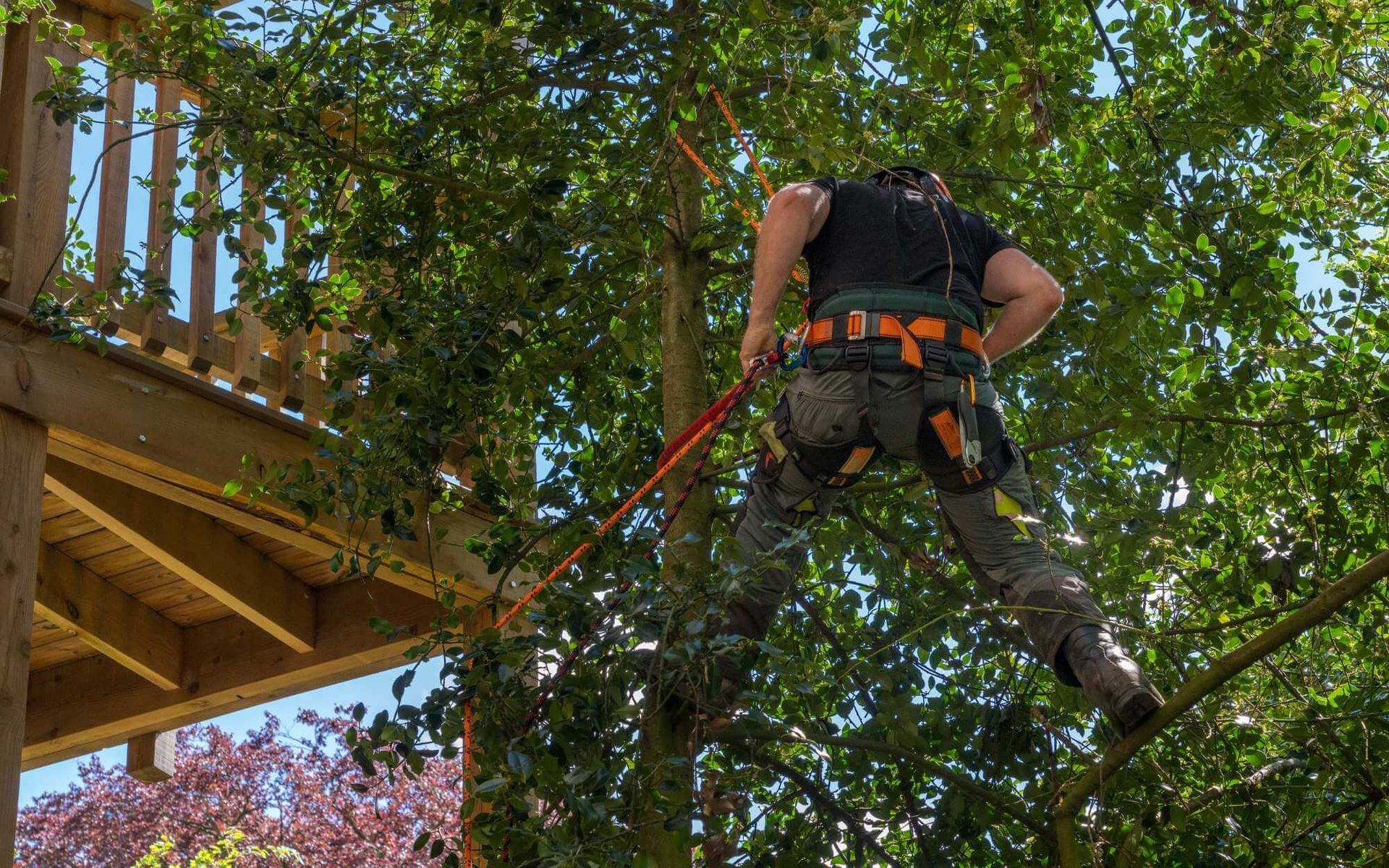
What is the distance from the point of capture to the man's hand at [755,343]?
3662 millimetres

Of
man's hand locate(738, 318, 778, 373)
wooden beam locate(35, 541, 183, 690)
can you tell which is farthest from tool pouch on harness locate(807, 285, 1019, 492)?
wooden beam locate(35, 541, 183, 690)

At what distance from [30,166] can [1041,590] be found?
12.0ft

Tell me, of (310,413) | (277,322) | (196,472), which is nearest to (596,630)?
(277,322)

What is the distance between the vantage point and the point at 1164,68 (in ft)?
16.6

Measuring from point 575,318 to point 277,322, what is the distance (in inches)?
36.8

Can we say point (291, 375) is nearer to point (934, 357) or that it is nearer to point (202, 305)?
point (202, 305)

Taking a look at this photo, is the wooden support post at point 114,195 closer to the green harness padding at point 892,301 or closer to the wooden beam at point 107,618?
the wooden beam at point 107,618

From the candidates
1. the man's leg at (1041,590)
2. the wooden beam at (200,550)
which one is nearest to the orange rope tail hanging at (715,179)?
the man's leg at (1041,590)

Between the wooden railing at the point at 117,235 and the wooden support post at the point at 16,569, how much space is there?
1.47 feet

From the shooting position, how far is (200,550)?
19.3 feet

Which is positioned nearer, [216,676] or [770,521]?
[770,521]

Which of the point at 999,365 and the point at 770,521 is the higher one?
the point at 999,365

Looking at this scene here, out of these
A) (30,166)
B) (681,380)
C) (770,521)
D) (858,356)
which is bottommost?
(770,521)

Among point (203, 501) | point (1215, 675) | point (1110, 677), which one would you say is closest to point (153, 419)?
point (203, 501)
